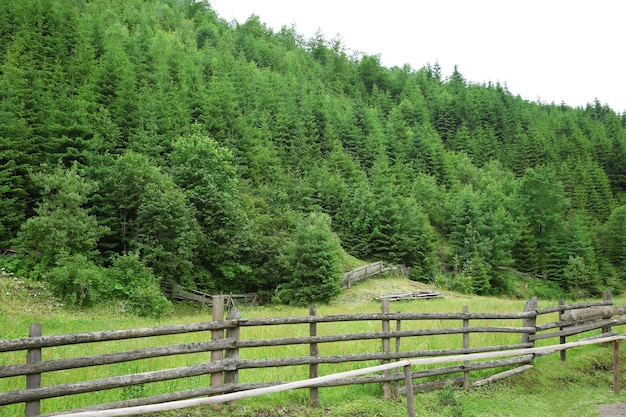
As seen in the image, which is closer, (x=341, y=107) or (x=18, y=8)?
(x=18, y=8)

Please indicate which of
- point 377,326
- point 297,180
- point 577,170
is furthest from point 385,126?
point 377,326

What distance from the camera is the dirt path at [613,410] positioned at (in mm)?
9391

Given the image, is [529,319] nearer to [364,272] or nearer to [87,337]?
[87,337]

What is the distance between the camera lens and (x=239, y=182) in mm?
50125

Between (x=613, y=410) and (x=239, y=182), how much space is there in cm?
4372

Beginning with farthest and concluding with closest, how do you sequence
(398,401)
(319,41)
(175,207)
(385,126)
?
(319,41)
(385,126)
(175,207)
(398,401)

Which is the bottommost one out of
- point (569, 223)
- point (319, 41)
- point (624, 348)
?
point (624, 348)

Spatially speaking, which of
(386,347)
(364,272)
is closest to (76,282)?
(386,347)

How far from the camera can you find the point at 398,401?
30.0ft

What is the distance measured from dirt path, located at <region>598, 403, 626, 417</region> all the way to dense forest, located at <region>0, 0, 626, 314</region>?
23841 mm

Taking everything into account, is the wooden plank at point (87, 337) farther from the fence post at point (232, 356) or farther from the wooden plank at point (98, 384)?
the wooden plank at point (98, 384)

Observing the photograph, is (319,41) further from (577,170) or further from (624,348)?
(624,348)

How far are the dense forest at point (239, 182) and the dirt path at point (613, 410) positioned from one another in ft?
78.2

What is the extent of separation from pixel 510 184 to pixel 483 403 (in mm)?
75834
